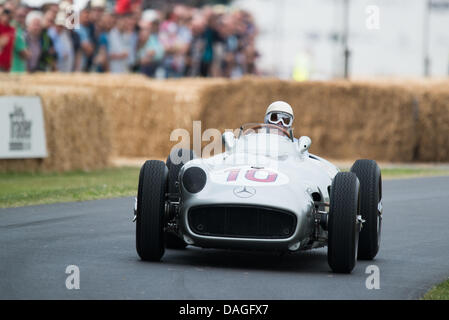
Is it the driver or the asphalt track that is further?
the driver

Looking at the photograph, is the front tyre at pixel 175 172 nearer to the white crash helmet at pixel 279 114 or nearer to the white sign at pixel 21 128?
the white crash helmet at pixel 279 114

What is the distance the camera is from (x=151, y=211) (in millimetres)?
8148

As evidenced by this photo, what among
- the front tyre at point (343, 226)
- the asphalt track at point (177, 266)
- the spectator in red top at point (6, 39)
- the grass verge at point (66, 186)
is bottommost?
Result: the grass verge at point (66, 186)

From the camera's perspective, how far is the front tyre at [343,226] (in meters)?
7.89

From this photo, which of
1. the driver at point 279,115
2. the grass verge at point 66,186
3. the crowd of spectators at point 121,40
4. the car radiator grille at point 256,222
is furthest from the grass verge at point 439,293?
the crowd of spectators at point 121,40

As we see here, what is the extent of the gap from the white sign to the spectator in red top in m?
2.29

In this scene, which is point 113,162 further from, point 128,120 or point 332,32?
point 332,32

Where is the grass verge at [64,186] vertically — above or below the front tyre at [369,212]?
below

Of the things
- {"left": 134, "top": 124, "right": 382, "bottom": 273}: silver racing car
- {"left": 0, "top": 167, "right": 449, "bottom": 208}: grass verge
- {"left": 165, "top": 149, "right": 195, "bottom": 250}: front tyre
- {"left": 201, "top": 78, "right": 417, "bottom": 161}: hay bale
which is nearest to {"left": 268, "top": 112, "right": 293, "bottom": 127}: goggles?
{"left": 165, "top": 149, "right": 195, "bottom": 250}: front tyre

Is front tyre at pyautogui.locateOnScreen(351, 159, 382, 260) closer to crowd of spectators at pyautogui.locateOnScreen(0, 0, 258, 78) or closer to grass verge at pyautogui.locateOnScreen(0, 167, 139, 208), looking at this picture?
grass verge at pyautogui.locateOnScreen(0, 167, 139, 208)

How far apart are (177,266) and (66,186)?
6.99 metres

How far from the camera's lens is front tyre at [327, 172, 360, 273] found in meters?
7.89

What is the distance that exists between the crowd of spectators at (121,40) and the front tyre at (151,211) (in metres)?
10.7

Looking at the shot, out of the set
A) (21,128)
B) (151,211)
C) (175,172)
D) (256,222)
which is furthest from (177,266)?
A: (21,128)
